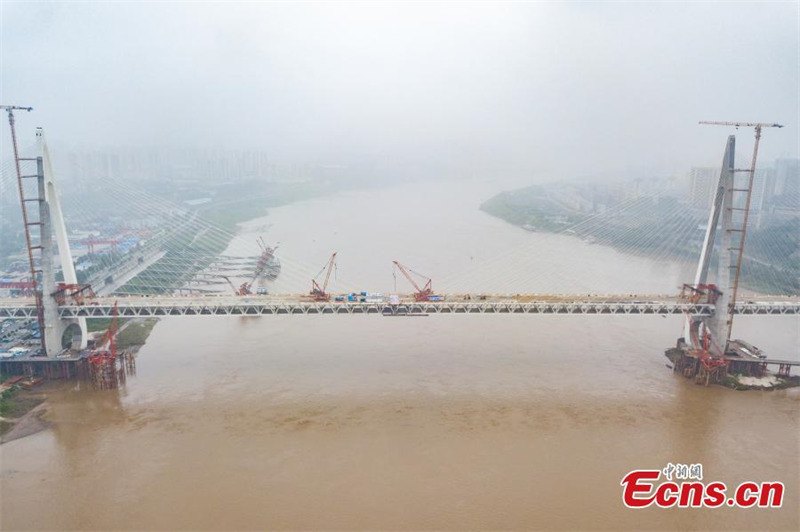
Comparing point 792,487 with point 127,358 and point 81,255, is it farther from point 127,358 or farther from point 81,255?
point 81,255

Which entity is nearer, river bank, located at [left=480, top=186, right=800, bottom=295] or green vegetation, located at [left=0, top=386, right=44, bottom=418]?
green vegetation, located at [left=0, top=386, right=44, bottom=418]

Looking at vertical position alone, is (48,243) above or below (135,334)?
above

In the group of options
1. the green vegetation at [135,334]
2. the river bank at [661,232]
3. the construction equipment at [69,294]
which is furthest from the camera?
the river bank at [661,232]

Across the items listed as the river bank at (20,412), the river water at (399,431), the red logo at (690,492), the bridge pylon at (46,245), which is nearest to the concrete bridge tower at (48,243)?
the bridge pylon at (46,245)

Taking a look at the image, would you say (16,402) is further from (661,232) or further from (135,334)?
(661,232)

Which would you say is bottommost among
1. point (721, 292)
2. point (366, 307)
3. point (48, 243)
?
point (366, 307)

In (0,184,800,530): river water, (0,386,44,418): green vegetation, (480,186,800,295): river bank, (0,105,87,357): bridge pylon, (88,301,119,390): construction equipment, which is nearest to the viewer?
(0,184,800,530): river water

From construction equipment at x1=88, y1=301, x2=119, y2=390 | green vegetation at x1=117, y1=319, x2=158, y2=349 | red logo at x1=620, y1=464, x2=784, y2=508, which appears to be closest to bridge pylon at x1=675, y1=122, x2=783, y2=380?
red logo at x1=620, y1=464, x2=784, y2=508

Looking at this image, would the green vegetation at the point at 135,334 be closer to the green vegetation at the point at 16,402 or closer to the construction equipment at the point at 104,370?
the construction equipment at the point at 104,370

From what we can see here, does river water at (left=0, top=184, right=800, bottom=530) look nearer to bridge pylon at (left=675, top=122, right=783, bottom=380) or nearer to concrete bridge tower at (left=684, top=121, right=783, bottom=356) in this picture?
bridge pylon at (left=675, top=122, right=783, bottom=380)

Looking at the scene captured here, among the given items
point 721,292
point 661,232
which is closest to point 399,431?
point 721,292
